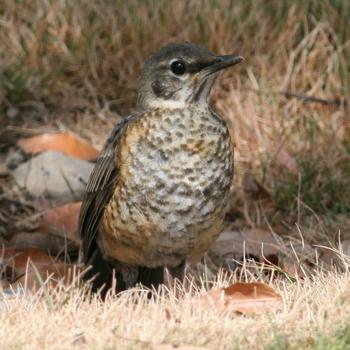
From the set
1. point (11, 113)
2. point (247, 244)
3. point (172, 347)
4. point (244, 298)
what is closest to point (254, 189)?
point (247, 244)

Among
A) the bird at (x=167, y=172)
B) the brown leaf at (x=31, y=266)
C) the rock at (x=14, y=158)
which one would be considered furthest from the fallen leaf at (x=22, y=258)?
the rock at (x=14, y=158)

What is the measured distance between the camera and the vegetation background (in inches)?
293

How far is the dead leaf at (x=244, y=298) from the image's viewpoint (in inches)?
195

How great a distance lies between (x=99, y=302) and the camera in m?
5.23

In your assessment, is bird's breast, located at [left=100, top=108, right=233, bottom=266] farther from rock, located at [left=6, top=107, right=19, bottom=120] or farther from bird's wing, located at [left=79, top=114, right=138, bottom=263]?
rock, located at [left=6, top=107, right=19, bottom=120]

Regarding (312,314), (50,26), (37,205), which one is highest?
(50,26)

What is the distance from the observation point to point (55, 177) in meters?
7.75

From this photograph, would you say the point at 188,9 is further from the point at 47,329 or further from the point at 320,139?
the point at 47,329

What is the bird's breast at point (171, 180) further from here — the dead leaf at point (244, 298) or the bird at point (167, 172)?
the dead leaf at point (244, 298)

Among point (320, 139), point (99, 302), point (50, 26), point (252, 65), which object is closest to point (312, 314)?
point (99, 302)

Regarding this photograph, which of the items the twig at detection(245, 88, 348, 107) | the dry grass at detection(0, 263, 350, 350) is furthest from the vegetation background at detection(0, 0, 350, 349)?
the dry grass at detection(0, 263, 350, 350)

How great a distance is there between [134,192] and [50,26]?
9.83 feet

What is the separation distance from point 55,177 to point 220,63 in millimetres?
2240

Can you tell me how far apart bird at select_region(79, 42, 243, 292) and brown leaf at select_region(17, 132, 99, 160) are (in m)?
1.86
